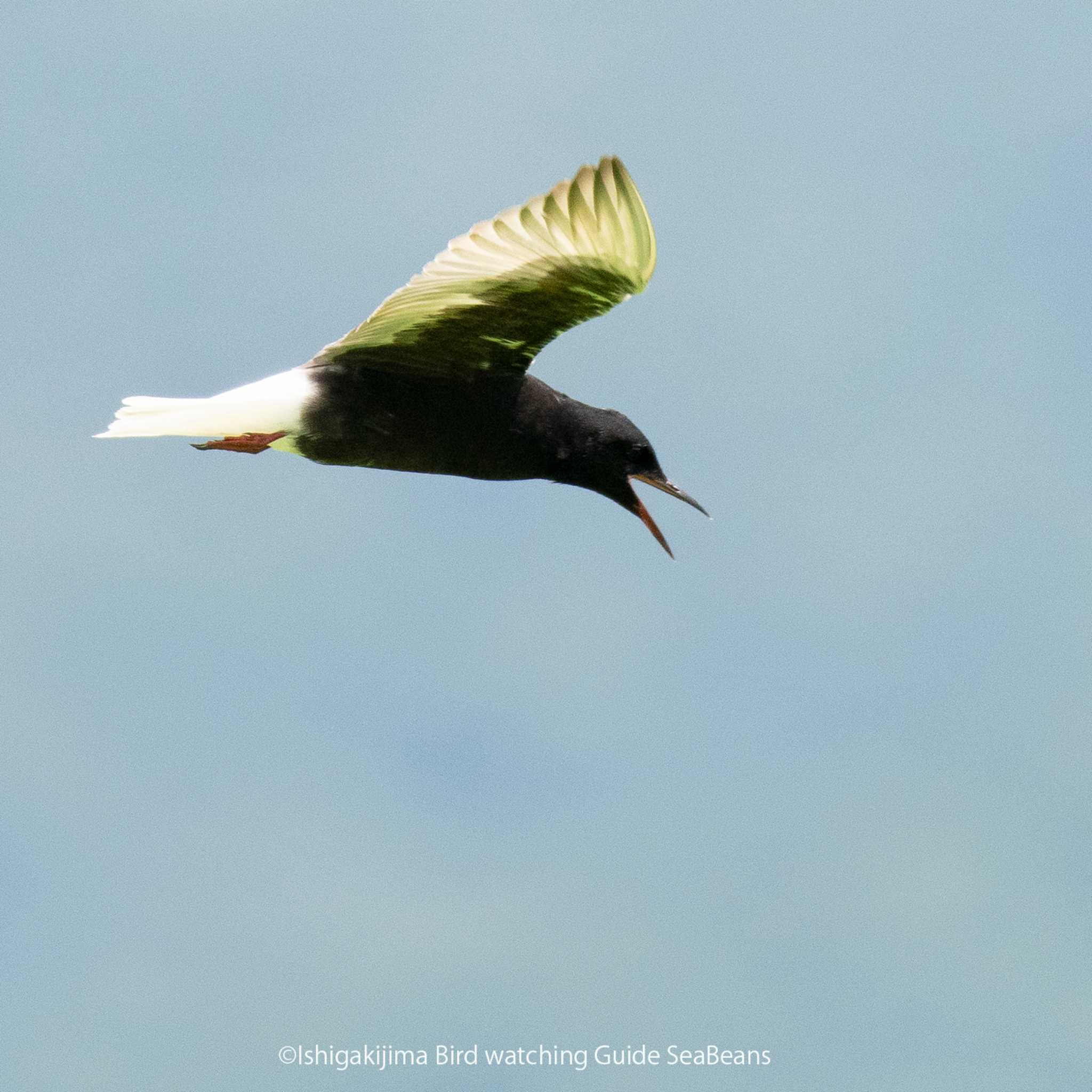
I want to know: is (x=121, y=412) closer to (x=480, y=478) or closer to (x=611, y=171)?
(x=480, y=478)

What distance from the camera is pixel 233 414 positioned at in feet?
16.5

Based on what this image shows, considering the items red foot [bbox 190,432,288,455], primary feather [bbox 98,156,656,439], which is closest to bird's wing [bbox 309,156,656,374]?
primary feather [bbox 98,156,656,439]

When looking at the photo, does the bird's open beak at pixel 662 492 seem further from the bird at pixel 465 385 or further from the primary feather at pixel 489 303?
the primary feather at pixel 489 303

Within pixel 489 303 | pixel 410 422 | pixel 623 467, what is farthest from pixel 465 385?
pixel 623 467

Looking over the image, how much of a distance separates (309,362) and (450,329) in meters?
0.49

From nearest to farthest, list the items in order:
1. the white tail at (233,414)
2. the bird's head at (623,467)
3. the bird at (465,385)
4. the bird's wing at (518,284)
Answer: the bird's wing at (518,284)
the bird at (465,385)
the white tail at (233,414)
the bird's head at (623,467)

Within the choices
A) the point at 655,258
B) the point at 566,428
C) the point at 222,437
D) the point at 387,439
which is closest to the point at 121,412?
the point at 222,437

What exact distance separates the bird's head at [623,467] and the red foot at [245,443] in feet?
3.25

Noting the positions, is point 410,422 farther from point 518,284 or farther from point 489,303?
point 518,284

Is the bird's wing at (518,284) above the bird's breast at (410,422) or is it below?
above

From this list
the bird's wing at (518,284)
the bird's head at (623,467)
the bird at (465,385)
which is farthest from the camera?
the bird's head at (623,467)

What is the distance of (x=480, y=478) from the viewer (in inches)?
205

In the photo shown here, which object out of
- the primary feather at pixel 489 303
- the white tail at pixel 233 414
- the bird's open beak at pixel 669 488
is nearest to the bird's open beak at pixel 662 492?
the bird's open beak at pixel 669 488

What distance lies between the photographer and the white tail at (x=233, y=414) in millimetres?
4996
